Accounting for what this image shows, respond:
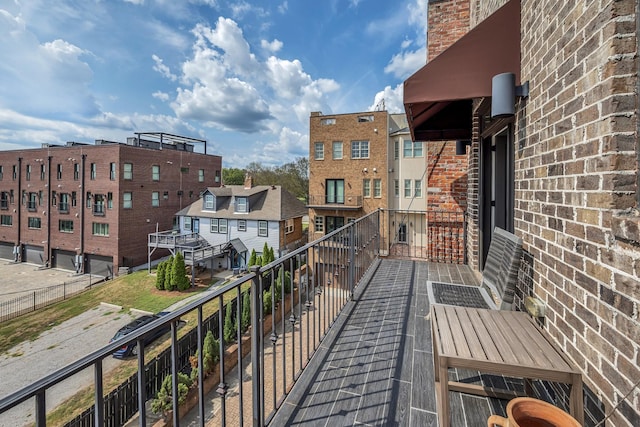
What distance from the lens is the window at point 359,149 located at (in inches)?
710

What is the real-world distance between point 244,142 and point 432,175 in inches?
1223

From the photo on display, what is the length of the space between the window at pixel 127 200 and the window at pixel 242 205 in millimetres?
7336

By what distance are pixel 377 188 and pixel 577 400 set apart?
1690cm

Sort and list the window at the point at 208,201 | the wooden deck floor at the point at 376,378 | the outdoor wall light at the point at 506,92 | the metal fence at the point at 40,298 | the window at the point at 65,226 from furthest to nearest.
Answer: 1. the window at the point at 65,226
2. the window at the point at 208,201
3. the metal fence at the point at 40,298
4. the outdoor wall light at the point at 506,92
5. the wooden deck floor at the point at 376,378

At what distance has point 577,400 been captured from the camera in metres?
1.29

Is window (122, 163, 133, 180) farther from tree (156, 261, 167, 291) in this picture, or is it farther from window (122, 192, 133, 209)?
A: tree (156, 261, 167, 291)

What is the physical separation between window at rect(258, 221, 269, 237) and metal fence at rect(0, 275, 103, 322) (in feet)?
34.6

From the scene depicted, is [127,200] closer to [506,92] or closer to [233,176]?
[506,92]

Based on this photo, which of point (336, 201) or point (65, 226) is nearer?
point (336, 201)

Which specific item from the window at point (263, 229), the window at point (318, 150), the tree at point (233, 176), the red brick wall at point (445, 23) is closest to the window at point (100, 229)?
the window at point (263, 229)

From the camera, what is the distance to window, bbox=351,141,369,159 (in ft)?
59.2

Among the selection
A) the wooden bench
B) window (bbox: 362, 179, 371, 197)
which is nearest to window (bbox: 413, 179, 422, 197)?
window (bbox: 362, 179, 371, 197)

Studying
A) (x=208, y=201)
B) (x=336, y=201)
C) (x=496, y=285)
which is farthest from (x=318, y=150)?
(x=496, y=285)

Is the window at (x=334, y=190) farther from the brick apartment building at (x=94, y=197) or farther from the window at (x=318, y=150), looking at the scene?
the brick apartment building at (x=94, y=197)
